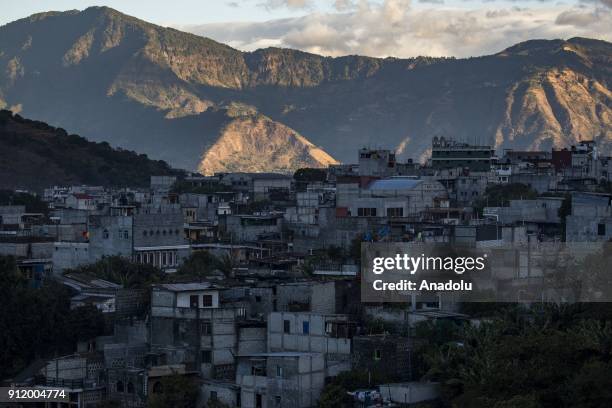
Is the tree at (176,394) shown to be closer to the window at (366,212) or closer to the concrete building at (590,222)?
the concrete building at (590,222)

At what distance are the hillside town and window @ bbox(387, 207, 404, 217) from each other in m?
0.07

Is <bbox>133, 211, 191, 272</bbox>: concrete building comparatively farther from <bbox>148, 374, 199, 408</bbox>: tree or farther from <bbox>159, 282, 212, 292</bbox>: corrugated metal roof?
<bbox>148, 374, 199, 408</bbox>: tree

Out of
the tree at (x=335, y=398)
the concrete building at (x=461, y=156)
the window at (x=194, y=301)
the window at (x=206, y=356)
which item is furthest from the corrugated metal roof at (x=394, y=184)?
the tree at (x=335, y=398)

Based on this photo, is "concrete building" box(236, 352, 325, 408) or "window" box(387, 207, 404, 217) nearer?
"concrete building" box(236, 352, 325, 408)

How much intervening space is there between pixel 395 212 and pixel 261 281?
19328mm

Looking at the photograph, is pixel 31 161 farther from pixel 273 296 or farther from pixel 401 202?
pixel 273 296

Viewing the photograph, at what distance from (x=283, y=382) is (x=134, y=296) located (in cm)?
870

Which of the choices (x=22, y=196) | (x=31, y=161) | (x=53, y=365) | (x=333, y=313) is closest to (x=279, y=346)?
(x=333, y=313)

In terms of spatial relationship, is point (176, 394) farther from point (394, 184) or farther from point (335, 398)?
point (394, 184)

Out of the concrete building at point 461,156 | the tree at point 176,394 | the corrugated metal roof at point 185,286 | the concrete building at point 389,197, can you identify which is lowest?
the tree at point 176,394

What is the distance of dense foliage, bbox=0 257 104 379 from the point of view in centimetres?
3941

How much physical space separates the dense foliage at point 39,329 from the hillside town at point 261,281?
28cm

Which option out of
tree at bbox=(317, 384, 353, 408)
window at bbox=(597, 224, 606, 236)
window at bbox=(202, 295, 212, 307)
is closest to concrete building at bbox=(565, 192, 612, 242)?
window at bbox=(597, 224, 606, 236)

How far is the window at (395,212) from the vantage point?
59.4m
